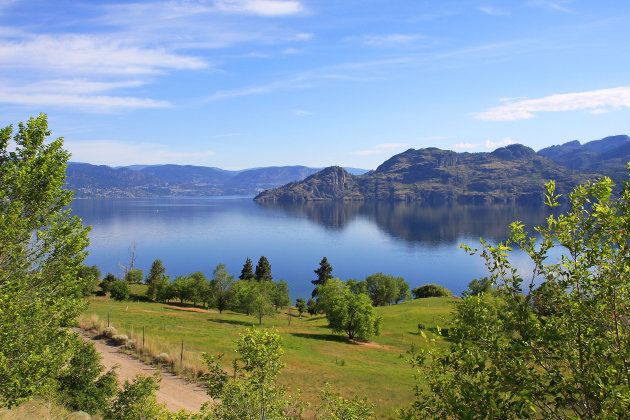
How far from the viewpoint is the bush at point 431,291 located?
322 feet

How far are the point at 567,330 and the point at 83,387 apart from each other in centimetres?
1951

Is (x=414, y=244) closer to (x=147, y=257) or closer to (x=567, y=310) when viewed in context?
(x=147, y=257)

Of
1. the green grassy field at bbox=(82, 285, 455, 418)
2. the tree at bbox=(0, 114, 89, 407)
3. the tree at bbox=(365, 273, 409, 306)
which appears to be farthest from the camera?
the tree at bbox=(365, 273, 409, 306)

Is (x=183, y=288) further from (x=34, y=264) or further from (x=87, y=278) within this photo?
(x=34, y=264)

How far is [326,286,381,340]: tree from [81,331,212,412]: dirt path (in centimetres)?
2878

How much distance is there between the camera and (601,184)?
6012 millimetres

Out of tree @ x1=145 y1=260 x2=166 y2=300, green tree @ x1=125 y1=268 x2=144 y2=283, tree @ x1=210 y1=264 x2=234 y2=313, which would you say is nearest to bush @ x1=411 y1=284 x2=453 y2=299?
tree @ x1=210 y1=264 x2=234 y2=313

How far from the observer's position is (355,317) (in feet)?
167

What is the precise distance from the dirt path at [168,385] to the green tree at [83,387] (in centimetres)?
222

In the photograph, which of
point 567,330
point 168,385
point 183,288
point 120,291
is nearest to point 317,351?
point 168,385

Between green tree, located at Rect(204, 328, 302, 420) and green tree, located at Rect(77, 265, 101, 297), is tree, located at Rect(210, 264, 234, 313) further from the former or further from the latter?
green tree, located at Rect(204, 328, 302, 420)

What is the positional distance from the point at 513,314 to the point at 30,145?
15709mm

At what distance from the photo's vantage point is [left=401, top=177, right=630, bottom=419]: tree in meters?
5.75

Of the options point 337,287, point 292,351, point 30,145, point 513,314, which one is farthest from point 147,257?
point 513,314
